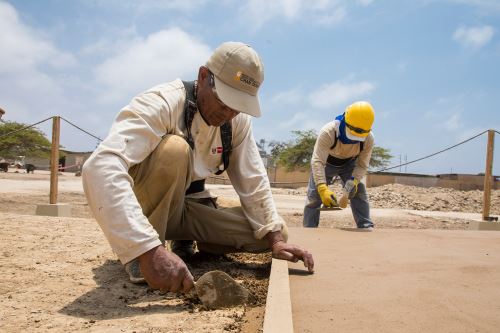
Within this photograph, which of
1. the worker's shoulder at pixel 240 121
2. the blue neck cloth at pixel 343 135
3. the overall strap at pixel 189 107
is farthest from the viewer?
the blue neck cloth at pixel 343 135

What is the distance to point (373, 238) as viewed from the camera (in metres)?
3.87

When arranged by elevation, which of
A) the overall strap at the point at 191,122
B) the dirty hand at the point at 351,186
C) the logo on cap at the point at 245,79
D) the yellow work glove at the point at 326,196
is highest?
the logo on cap at the point at 245,79

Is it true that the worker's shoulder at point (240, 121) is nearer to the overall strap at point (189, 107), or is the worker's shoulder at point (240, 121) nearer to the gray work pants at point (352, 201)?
the overall strap at point (189, 107)

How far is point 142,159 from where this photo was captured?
1934mm

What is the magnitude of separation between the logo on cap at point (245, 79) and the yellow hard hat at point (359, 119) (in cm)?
257

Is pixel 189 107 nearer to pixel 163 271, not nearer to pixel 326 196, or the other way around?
pixel 163 271

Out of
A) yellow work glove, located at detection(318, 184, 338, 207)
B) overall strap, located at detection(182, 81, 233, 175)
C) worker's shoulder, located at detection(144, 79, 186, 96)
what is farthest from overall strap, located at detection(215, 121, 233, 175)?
yellow work glove, located at detection(318, 184, 338, 207)

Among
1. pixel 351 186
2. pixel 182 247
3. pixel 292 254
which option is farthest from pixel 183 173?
pixel 351 186

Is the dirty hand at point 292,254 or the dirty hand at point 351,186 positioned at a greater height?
the dirty hand at point 351,186

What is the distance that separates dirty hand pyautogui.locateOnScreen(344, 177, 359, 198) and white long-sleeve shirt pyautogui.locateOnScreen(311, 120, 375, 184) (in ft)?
0.30

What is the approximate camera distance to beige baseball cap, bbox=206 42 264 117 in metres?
2.09

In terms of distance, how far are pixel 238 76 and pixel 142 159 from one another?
575mm

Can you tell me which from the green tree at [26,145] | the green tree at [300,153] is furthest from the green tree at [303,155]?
the green tree at [26,145]

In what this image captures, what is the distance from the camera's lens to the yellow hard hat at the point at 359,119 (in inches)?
179
